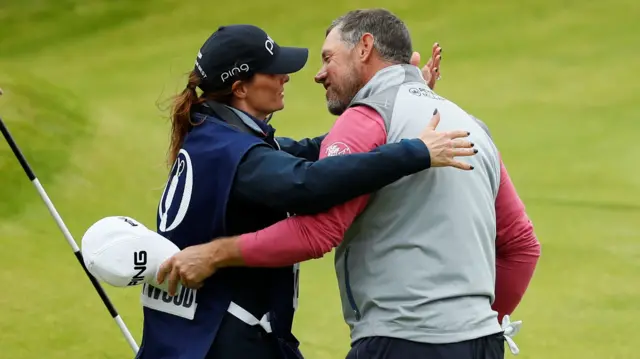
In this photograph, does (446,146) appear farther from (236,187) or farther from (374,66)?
(236,187)

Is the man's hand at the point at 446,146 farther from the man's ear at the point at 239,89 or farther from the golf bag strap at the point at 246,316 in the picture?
the golf bag strap at the point at 246,316

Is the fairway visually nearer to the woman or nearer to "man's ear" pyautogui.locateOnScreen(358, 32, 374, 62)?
the woman

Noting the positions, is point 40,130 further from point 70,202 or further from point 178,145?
point 178,145

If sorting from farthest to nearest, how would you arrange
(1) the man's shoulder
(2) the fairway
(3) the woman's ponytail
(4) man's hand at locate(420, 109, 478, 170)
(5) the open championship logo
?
1. (2) the fairway
2. (3) the woman's ponytail
3. (5) the open championship logo
4. (1) the man's shoulder
5. (4) man's hand at locate(420, 109, 478, 170)

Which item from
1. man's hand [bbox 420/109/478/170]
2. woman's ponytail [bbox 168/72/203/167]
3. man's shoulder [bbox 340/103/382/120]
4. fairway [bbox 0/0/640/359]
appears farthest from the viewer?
fairway [bbox 0/0/640/359]

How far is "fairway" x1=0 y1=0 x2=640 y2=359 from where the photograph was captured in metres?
6.20

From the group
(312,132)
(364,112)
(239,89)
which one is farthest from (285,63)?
(312,132)

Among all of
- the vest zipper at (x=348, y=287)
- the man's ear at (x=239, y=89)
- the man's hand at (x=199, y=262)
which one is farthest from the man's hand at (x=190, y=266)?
the man's ear at (x=239, y=89)

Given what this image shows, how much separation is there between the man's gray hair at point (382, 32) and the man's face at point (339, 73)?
0.03m

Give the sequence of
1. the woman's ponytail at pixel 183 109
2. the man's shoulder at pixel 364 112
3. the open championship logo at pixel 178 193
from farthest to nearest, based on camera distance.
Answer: the woman's ponytail at pixel 183 109, the open championship logo at pixel 178 193, the man's shoulder at pixel 364 112

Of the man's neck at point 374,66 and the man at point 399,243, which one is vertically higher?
the man's neck at point 374,66

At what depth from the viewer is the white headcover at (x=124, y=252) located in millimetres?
2799

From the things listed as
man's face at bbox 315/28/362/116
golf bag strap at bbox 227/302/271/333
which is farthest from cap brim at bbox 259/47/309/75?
golf bag strap at bbox 227/302/271/333

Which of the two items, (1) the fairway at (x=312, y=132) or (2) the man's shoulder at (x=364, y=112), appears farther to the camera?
(1) the fairway at (x=312, y=132)
